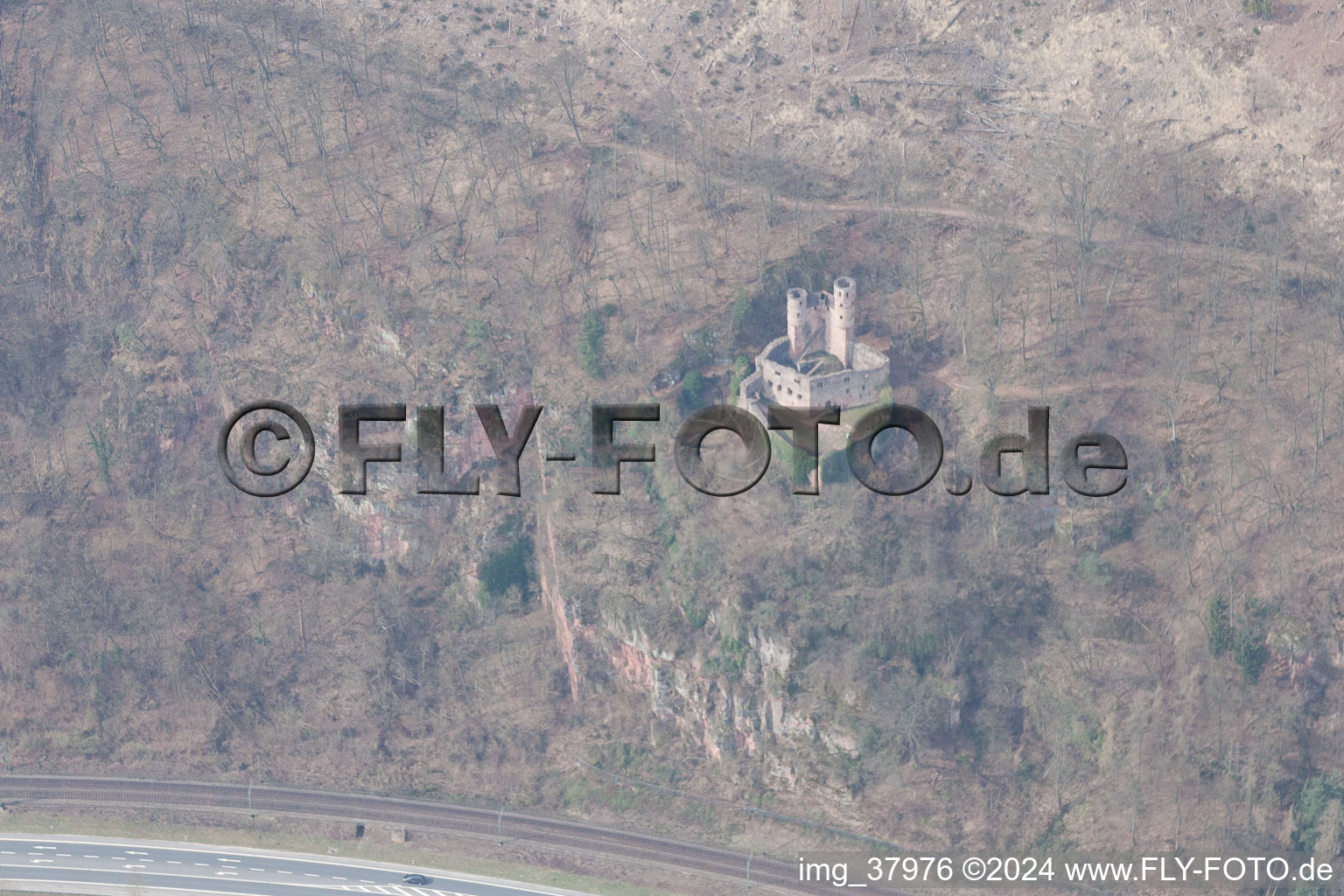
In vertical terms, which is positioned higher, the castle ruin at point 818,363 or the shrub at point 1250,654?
the castle ruin at point 818,363

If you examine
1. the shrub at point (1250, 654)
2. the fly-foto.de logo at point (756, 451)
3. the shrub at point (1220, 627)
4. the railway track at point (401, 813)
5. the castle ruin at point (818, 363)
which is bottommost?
the railway track at point (401, 813)

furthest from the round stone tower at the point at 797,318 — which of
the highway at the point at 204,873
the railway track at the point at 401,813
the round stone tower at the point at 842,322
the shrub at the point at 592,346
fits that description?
the highway at the point at 204,873

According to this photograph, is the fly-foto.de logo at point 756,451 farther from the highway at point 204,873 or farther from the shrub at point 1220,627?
the highway at point 204,873

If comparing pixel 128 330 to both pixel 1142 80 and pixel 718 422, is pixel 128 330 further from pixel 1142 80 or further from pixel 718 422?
pixel 1142 80

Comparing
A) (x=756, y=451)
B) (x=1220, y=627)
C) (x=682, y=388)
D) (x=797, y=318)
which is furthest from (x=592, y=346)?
(x=1220, y=627)

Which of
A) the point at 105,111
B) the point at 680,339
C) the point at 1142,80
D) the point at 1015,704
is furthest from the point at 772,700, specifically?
the point at 105,111

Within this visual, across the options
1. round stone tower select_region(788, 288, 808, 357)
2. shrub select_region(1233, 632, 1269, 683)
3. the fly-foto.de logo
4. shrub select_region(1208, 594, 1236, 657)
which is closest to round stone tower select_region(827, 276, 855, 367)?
round stone tower select_region(788, 288, 808, 357)

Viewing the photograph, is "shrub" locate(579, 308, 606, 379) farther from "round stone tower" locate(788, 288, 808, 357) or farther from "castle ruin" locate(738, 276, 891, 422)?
"round stone tower" locate(788, 288, 808, 357)
